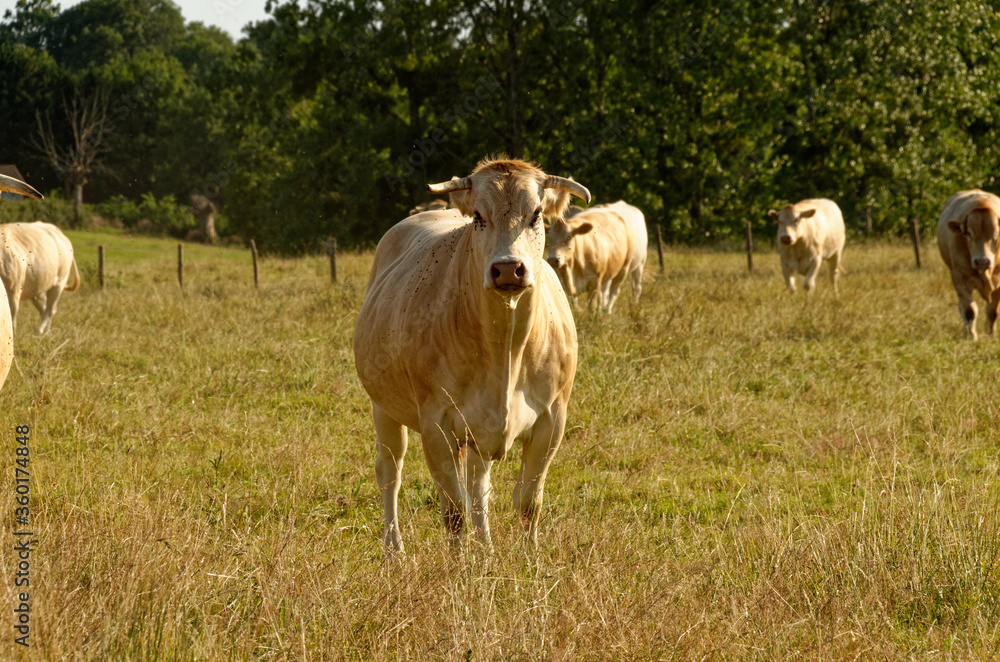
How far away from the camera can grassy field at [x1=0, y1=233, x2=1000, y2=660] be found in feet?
9.60

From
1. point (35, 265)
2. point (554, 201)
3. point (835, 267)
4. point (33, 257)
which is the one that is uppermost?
point (554, 201)

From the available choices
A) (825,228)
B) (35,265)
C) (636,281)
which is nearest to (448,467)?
(35,265)

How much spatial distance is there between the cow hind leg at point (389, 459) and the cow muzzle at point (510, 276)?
175 cm

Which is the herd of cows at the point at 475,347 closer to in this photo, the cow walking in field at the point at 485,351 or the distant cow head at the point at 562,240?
→ the cow walking in field at the point at 485,351

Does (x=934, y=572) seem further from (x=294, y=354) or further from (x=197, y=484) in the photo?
(x=294, y=354)

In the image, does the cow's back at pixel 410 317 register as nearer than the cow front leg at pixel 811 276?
Yes

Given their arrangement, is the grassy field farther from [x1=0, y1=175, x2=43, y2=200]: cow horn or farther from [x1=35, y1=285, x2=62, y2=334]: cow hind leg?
[x1=35, y1=285, x2=62, y2=334]: cow hind leg

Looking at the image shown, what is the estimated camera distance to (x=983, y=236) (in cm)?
995

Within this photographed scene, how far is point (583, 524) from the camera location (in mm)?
3939

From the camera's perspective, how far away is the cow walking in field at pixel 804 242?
49.1ft

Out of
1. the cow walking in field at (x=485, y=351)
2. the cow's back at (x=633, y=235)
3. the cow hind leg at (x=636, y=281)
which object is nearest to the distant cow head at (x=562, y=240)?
the cow's back at (x=633, y=235)

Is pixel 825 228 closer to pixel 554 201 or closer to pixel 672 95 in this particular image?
pixel 672 95

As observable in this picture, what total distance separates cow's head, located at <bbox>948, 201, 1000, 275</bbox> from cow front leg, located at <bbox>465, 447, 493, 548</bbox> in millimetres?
8165

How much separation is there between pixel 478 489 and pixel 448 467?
7.2 inches
